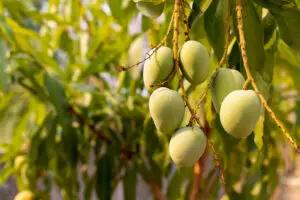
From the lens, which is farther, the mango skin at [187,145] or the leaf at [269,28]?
the leaf at [269,28]

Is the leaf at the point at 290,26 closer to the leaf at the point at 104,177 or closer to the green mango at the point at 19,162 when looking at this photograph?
the leaf at the point at 104,177

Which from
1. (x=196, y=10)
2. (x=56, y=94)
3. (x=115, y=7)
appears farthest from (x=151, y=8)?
(x=56, y=94)

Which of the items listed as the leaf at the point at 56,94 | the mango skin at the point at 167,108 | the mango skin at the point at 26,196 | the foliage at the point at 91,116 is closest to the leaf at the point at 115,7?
the foliage at the point at 91,116

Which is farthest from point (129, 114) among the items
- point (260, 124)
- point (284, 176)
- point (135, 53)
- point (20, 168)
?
point (284, 176)

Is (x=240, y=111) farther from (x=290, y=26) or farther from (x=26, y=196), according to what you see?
(x=26, y=196)

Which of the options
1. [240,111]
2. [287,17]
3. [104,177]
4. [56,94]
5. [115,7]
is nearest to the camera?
[240,111]

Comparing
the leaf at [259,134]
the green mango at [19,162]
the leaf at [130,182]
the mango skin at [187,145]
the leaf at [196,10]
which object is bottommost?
the leaf at [130,182]
